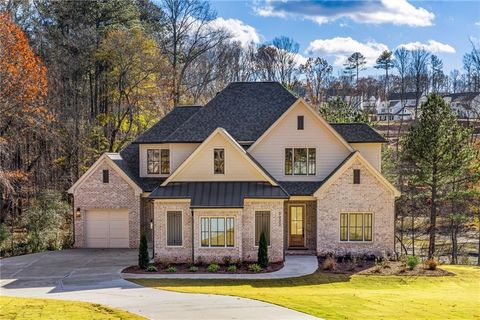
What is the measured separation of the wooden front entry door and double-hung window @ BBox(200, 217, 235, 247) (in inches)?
Answer: 162

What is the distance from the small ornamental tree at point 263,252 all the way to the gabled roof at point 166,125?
30.2 feet

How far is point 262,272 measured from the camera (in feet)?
67.8

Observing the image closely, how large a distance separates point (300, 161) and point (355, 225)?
434 cm

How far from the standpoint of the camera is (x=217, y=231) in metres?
22.3

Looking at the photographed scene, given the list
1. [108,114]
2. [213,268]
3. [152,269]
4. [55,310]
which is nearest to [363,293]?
[213,268]

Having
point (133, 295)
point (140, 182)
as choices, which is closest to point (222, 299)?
point (133, 295)

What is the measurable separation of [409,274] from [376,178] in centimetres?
498

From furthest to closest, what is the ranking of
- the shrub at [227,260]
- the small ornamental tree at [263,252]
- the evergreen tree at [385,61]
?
the evergreen tree at [385,61] < the shrub at [227,260] < the small ornamental tree at [263,252]

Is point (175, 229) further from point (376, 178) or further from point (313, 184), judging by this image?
point (376, 178)

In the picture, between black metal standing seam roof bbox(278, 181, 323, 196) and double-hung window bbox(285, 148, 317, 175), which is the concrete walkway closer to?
black metal standing seam roof bbox(278, 181, 323, 196)

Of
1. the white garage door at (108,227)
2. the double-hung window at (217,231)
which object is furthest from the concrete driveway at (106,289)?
the double-hung window at (217,231)

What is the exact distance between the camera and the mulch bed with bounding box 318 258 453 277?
68.4 feet

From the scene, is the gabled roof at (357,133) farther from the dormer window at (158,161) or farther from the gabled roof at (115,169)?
the gabled roof at (115,169)

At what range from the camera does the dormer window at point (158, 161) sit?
27719mm
